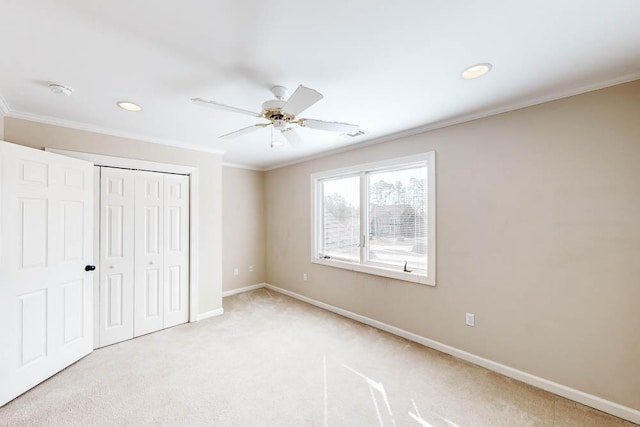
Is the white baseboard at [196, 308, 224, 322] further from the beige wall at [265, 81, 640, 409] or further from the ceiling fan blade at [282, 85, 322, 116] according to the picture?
the ceiling fan blade at [282, 85, 322, 116]

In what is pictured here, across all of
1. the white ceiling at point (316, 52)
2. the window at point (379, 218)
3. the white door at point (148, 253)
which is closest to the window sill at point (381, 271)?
the window at point (379, 218)

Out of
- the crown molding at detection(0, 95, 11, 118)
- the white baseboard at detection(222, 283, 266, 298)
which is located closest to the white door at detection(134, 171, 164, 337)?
the crown molding at detection(0, 95, 11, 118)

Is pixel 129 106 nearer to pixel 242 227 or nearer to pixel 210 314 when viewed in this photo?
pixel 210 314

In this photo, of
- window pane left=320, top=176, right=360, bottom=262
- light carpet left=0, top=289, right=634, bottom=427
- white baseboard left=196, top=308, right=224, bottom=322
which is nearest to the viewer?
light carpet left=0, top=289, right=634, bottom=427

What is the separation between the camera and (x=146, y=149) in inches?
132

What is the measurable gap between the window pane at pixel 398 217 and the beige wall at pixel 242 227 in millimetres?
2543

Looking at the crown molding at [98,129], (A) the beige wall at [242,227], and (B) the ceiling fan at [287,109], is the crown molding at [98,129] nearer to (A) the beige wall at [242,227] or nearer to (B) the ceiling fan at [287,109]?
(A) the beige wall at [242,227]

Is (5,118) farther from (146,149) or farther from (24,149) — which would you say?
(146,149)

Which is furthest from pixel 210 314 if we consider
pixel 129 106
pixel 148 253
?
pixel 129 106

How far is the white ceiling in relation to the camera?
4.31ft

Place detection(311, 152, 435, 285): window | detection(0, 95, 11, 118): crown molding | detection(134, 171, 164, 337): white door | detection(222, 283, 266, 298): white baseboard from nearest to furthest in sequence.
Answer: detection(0, 95, 11, 118): crown molding, detection(311, 152, 435, 285): window, detection(134, 171, 164, 337): white door, detection(222, 283, 266, 298): white baseboard

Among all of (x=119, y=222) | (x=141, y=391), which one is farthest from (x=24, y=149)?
(x=141, y=391)

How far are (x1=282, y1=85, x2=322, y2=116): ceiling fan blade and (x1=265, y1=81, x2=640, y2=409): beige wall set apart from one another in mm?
1845

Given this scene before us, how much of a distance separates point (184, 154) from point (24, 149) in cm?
157
